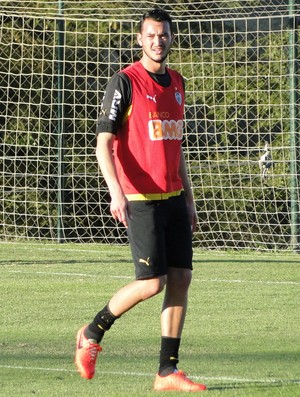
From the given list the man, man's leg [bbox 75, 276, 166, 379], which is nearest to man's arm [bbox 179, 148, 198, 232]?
the man

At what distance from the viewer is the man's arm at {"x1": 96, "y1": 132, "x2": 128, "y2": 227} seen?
6.84 metres

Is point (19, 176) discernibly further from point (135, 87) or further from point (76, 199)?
point (135, 87)

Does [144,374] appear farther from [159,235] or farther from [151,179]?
[151,179]

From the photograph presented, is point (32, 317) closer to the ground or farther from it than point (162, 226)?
closer to the ground

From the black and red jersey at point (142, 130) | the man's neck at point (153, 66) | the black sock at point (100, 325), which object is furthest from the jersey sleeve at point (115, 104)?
the black sock at point (100, 325)

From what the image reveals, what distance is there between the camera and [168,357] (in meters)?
7.11

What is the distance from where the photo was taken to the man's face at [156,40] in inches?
280

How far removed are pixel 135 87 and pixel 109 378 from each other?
164cm

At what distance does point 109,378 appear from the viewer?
23.9 feet

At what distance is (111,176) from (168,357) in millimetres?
1061

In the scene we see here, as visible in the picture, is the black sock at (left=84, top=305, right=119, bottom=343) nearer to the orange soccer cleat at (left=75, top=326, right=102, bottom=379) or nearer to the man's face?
the orange soccer cleat at (left=75, top=326, right=102, bottom=379)

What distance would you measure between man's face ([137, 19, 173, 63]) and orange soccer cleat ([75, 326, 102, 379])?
5.35 feet

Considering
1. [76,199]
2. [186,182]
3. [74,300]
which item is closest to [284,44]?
[76,199]

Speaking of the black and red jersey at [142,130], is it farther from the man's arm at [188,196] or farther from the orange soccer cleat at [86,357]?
the orange soccer cleat at [86,357]
